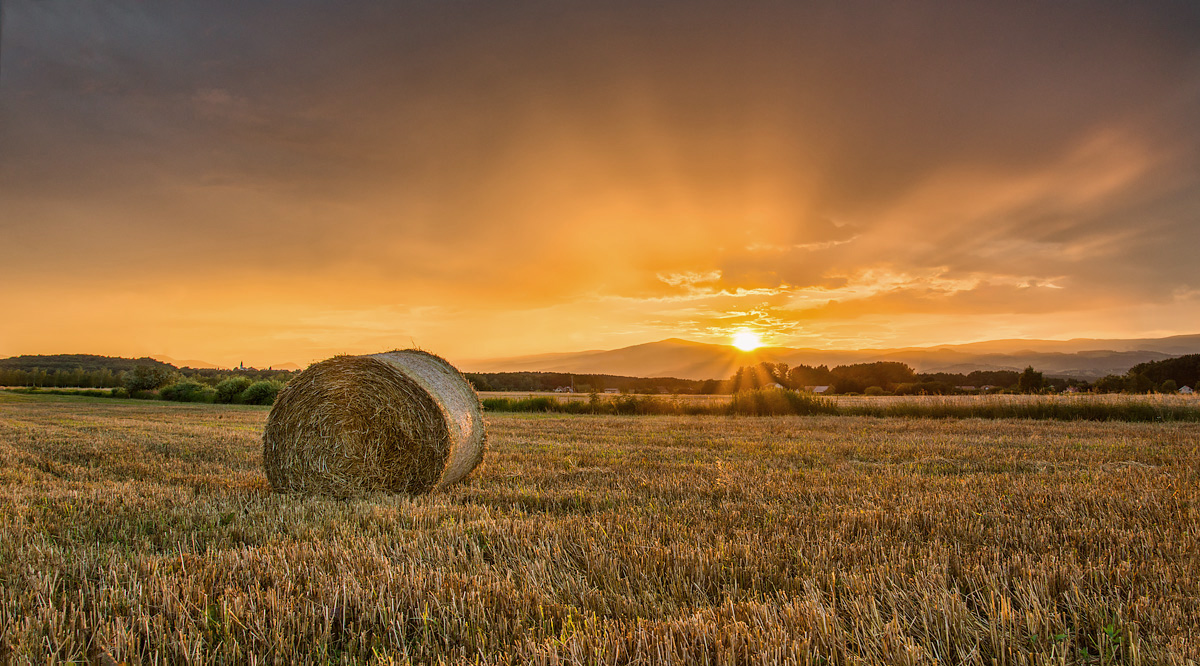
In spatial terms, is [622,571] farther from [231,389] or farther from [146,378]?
[146,378]

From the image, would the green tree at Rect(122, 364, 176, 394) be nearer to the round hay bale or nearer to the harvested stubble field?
the harvested stubble field

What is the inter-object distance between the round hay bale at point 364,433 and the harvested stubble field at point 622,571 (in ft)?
1.65

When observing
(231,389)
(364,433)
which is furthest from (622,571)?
(231,389)

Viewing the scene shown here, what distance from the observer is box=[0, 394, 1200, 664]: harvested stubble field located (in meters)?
2.61

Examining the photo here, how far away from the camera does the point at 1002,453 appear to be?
32.7ft

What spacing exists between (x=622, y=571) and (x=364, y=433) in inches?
205

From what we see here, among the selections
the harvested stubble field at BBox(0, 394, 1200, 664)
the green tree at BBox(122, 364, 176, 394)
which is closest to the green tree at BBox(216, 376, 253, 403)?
the green tree at BBox(122, 364, 176, 394)

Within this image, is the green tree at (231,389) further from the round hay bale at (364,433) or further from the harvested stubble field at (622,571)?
the round hay bale at (364,433)

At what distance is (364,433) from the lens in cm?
780

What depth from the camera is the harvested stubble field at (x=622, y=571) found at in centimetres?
261

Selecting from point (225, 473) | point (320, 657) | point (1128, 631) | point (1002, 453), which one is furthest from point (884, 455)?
point (225, 473)

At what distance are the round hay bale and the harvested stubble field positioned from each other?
0.50 meters

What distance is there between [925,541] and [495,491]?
439 cm

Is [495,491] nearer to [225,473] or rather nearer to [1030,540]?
[225,473]
